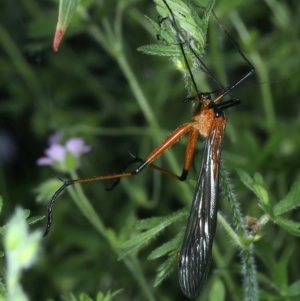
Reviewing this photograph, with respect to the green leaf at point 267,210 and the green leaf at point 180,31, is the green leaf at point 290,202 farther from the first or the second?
the green leaf at point 180,31

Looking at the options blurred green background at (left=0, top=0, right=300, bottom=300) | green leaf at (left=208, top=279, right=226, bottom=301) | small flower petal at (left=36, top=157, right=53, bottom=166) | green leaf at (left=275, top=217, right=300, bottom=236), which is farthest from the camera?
blurred green background at (left=0, top=0, right=300, bottom=300)

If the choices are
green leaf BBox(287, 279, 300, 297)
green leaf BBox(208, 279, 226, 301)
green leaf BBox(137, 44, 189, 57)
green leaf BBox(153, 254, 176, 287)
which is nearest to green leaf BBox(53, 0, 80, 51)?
green leaf BBox(137, 44, 189, 57)

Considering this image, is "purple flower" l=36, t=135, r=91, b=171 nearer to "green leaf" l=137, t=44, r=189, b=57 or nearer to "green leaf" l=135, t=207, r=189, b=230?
"green leaf" l=135, t=207, r=189, b=230

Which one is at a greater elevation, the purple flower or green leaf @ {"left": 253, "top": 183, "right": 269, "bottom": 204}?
the purple flower

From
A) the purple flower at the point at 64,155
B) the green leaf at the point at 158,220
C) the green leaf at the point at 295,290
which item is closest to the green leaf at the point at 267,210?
the green leaf at the point at 158,220

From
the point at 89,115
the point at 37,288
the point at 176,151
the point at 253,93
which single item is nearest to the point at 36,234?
the point at 37,288

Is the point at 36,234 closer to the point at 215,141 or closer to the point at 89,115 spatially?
the point at 215,141
